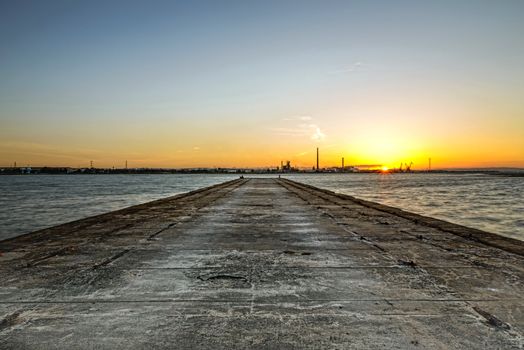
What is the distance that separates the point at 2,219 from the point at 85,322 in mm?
21471

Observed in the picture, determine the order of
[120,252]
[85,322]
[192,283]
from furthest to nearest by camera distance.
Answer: [120,252]
[192,283]
[85,322]

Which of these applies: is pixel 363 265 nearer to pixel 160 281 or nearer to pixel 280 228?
pixel 160 281

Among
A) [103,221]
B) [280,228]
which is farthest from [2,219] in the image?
[280,228]

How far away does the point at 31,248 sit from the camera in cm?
940

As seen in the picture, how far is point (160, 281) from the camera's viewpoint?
20.4 ft

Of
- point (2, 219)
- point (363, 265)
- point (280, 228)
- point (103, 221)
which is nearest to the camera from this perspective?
point (363, 265)

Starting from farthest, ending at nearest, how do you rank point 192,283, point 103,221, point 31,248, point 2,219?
point 2,219 < point 103,221 < point 31,248 < point 192,283

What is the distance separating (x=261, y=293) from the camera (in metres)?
5.52

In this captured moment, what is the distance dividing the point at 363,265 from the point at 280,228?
552 centimetres

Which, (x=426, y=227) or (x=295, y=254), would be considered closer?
(x=295, y=254)

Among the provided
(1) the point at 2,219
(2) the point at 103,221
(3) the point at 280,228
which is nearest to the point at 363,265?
(3) the point at 280,228

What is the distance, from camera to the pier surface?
4.04 meters

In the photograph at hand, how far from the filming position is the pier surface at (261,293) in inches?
159

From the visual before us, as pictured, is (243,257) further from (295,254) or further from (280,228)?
(280,228)
